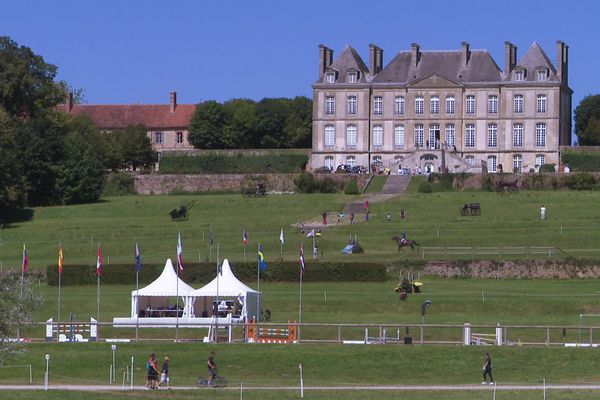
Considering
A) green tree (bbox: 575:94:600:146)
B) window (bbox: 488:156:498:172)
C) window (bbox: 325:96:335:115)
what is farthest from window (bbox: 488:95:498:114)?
green tree (bbox: 575:94:600:146)

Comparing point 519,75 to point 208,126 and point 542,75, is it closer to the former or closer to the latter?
point 542,75

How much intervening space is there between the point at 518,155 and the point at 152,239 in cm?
4761

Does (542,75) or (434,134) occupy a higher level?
(542,75)

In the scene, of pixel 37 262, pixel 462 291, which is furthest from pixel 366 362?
pixel 37 262

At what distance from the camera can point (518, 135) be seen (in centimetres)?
12975

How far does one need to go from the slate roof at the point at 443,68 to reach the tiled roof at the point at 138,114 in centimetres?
3367

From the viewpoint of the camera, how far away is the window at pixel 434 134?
13100cm

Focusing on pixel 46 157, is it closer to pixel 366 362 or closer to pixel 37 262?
pixel 37 262

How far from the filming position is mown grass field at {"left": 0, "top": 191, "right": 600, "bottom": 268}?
84.5 m

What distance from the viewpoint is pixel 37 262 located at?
82188 mm

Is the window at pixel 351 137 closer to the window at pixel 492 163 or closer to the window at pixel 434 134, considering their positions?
the window at pixel 434 134

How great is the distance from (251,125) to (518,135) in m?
32.9

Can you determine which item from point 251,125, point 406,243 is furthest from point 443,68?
point 406,243

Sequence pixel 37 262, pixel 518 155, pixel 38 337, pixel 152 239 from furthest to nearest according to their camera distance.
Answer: pixel 518 155 → pixel 152 239 → pixel 37 262 → pixel 38 337
